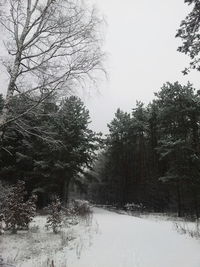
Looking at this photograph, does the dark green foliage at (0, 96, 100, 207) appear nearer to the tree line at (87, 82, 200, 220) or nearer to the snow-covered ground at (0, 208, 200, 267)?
the tree line at (87, 82, 200, 220)

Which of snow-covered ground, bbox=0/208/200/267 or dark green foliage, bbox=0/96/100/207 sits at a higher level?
dark green foliage, bbox=0/96/100/207

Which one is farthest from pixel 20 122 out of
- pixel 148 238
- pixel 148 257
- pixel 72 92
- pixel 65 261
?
pixel 148 238

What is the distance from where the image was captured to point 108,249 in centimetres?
896

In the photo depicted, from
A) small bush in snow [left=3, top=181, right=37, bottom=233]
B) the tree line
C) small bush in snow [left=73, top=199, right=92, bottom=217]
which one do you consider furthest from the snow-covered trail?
the tree line

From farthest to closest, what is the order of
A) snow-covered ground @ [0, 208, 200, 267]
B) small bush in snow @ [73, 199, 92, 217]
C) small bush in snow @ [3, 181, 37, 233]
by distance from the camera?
1. small bush in snow @ [73, 199, 92, 217]
2. small bush in snow @ [3, 181, 37, 233]
3. snow-covered ground @ [0, 208, 200, 267]

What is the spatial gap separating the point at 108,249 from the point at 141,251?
3.78 ft

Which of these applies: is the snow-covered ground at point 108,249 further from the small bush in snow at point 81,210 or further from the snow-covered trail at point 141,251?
the small bush in snow at point 81,210

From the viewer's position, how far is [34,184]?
29062 mm

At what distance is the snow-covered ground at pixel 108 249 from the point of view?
24.9ft

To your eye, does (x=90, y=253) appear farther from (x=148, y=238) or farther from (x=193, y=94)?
(x=193, y=94)

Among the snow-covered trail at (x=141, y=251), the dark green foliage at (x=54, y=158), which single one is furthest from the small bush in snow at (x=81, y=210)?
the snow-covered trail at (x=141, y=251)

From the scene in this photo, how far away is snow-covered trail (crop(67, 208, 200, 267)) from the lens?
24.3 ft

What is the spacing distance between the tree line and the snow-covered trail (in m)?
12.2

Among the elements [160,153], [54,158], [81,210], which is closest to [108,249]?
[81,210]
